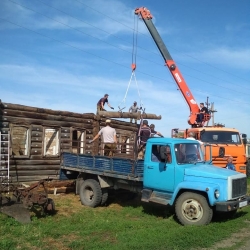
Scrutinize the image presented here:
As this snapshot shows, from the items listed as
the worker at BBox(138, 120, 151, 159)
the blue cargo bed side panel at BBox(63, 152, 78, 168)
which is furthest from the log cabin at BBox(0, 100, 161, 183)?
the worker at BBox(138, 120, 151, 159)

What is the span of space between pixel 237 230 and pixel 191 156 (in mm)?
2288

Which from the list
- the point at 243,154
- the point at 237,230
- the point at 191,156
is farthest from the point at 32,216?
the point at 243,154

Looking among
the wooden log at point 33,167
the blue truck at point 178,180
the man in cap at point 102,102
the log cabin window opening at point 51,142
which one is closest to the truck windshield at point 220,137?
the blue truck at point 178,180

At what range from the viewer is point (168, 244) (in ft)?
22.2

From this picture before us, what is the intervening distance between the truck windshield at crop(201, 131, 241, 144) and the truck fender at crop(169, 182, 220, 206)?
4684mm

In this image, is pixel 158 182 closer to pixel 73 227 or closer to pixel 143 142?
pixel 143 142

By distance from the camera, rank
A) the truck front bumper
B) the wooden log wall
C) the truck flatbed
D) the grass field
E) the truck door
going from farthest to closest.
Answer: the wooden log wall → the truck flatbed → the truck door → the truck front bumper → the grass field

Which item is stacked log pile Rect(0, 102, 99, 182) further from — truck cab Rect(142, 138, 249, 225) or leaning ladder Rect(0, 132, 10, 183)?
truck cab Rect(142, 138, 249, 225)

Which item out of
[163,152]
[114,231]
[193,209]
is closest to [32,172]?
[163,152]

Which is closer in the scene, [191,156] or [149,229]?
[149,229]

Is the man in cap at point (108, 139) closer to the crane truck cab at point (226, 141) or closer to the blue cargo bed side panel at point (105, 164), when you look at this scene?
the blue cargo bed side panel at point (105, 164)

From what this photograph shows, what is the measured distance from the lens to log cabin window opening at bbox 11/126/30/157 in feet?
47.1

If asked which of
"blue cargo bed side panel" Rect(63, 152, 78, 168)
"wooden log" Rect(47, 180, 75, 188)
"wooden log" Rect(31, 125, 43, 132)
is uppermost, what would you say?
"wooden log" Rect(31, 125, 43, 132)

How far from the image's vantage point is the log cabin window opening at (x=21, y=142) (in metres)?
14.4
